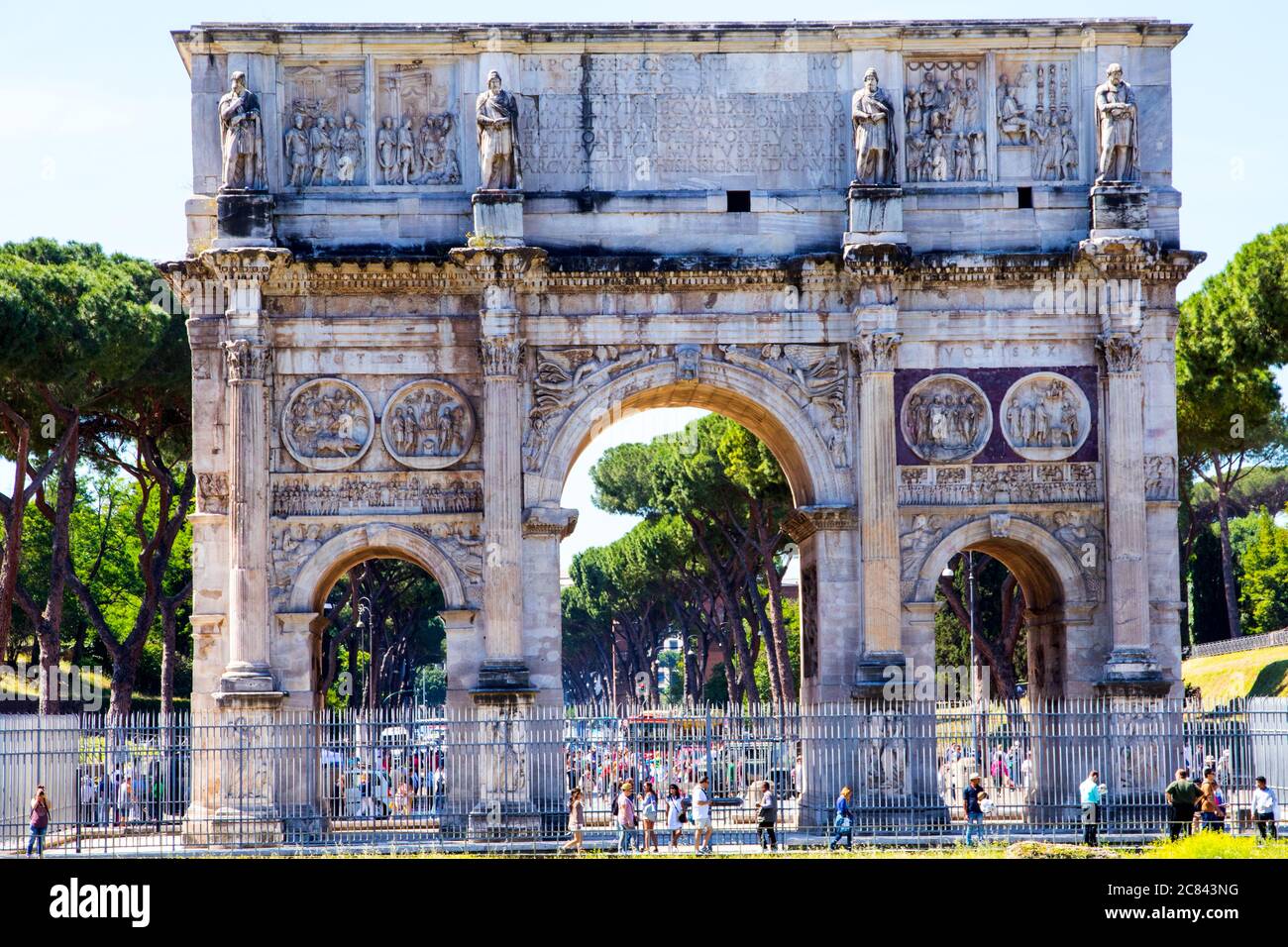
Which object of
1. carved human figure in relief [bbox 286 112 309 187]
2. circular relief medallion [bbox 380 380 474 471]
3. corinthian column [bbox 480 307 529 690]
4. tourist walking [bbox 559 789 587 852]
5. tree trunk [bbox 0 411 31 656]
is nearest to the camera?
tourist walking [bbox 559 789 587 852]

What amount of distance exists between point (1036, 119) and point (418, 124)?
32.5 feet

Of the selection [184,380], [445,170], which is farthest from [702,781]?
[184,380]

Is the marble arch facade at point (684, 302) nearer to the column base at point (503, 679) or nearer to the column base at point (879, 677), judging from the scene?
the column base at point (879, 677)

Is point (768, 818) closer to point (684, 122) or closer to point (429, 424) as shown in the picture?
point (429, 424)

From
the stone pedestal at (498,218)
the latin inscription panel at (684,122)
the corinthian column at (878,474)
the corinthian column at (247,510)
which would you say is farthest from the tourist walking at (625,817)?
the latin inscription panel at (684,122)

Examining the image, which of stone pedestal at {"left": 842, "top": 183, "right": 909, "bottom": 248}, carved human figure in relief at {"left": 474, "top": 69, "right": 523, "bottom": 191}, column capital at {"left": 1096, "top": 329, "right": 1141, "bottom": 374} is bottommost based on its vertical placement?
column capital at {"left": 1096, "top": 329, "right": 1141, "bottom": 374}

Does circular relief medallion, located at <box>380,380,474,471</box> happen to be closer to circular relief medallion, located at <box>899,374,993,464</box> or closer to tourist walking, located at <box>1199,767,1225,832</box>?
circular relief medallion, located at <box>899,374,993,464</box>

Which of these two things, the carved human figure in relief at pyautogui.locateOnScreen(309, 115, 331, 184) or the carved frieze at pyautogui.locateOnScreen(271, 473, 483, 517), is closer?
the carved frieze at pyautogui.locateOnScreen(271, 473, 483, 517)

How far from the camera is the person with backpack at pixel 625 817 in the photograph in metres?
27.5

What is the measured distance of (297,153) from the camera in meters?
31.2

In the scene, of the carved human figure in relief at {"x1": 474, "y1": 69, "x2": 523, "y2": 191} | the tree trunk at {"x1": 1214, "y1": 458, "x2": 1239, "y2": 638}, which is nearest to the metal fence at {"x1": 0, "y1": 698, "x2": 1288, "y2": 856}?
the carved human figure in relief at {"x1": 474, "y1": 69, "x2": 523, "y2": 191}

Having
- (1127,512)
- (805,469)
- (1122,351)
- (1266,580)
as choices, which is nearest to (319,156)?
(805,469)

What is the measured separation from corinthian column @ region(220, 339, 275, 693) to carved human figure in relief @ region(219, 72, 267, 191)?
250cm

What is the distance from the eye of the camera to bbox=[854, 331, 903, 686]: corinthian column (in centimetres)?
3025
